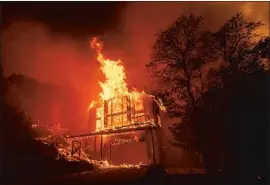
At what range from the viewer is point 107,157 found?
32469 millimetres

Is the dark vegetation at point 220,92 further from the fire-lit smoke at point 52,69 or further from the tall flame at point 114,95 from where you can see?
the fire-lit smoke at point 52,69

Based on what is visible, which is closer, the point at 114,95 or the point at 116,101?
the point at 116,101

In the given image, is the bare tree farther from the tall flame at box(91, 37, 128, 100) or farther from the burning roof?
the tall flame at box(91, 37, 128, 100)

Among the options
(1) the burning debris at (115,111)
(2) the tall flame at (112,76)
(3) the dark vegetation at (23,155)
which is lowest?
(3) the dark vegetation at (23,155)

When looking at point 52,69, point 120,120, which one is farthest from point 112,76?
point 52,69

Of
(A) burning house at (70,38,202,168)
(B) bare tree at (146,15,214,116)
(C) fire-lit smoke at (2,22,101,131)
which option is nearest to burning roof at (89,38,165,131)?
(A) burning house at (70,38,202,168)

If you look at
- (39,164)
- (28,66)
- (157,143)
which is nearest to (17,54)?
(28,66)

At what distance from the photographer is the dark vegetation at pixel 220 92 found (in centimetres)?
1659

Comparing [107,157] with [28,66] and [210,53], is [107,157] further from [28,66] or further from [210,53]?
[210,53]

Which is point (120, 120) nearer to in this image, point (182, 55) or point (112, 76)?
point (112, 76)

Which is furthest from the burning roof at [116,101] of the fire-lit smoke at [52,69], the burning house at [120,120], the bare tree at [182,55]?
the bare tree at [182,55]

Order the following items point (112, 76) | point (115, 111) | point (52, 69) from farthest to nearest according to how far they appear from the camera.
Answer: point (112, 76)
point (52, 69)
point (115, 111)

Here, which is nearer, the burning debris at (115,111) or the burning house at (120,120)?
the burning debris at (115,111)

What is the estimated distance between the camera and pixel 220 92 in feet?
59.6
